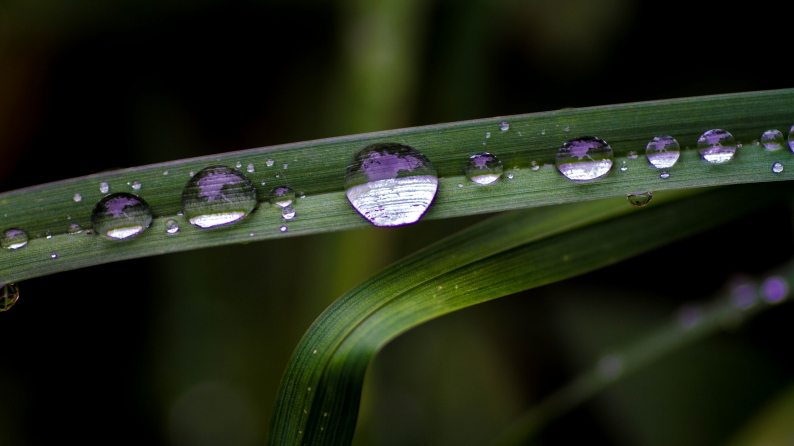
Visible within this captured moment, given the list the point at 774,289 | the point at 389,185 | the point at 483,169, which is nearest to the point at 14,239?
the point at 389,185

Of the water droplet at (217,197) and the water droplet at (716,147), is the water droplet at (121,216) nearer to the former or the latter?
the water droplet at (217,197)

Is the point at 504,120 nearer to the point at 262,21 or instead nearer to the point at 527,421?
the point at 527,421

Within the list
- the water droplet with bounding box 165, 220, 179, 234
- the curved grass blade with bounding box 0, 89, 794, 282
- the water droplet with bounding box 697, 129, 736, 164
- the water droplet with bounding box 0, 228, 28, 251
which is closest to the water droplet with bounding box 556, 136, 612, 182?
the curved grass blade with bounding box 0, 89, 794, 282

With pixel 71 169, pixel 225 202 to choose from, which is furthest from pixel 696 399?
pixel 71 169

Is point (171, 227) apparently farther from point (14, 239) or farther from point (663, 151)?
point (663, 151)

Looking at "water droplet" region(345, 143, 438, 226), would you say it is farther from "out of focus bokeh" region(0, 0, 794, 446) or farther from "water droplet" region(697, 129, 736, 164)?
"out of focus bokeh" region(0, 0, 794, 446)

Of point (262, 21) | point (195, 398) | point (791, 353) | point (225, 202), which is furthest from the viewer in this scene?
point (262, 21)
